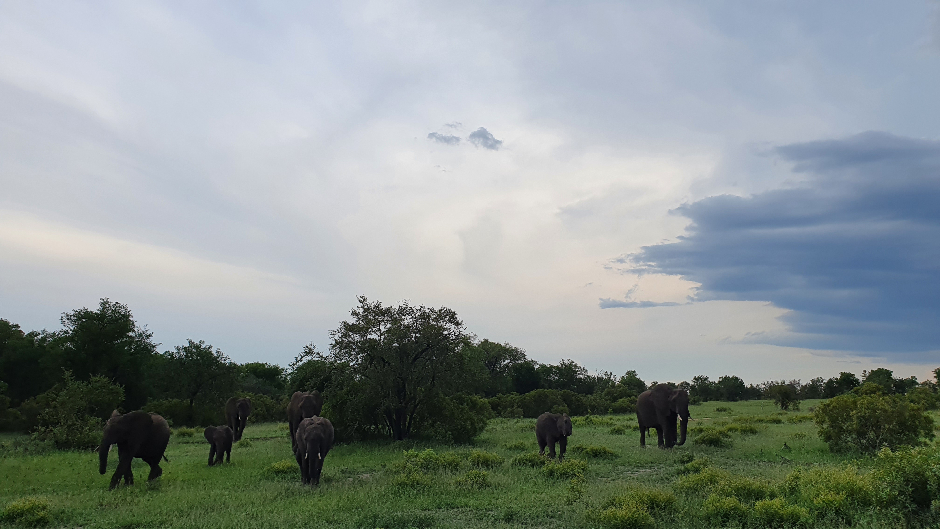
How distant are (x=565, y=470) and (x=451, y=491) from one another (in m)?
4.08

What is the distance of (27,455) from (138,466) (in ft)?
20.8

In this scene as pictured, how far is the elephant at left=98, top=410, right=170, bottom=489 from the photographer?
1711 cm

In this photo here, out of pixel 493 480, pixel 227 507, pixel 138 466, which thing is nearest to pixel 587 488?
pixel 493 480

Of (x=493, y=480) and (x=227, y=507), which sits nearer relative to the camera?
(x=227, y=507)

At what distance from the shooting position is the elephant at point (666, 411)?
23.8 m

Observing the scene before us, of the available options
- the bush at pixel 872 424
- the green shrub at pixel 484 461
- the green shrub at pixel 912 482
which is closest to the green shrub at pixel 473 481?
the green shrub at pixel 484 461

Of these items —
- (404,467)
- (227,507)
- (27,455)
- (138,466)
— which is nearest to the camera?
(227,507)

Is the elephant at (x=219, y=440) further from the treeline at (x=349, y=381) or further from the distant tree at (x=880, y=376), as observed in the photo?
the distant tree at (x=880, y=376)

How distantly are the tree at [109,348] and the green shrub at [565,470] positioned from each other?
132 ft

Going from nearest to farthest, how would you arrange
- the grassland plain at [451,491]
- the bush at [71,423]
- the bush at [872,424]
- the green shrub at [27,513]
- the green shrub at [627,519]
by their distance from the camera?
the green shrub at [627,519], the grassland plain at [451,491], the green shrub at [27,513], the bush at [872,424], the bush at [71,423]

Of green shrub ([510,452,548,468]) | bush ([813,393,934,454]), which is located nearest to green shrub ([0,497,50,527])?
green shrub ([510,452,548,468])

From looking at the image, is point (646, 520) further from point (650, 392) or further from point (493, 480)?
point (650, 392)

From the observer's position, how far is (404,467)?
60.1 ft

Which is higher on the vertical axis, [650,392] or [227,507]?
[650,392]
